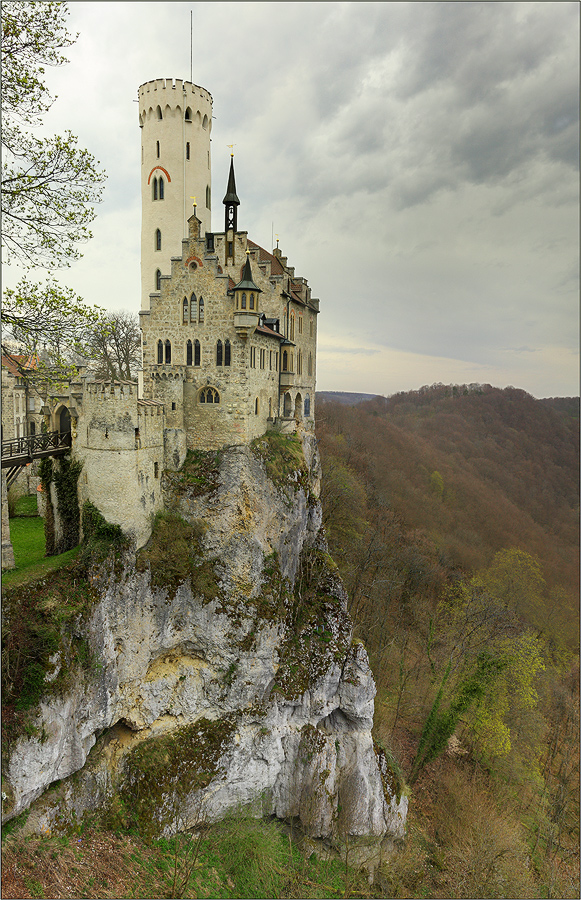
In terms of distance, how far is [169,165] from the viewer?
2597 centimetres

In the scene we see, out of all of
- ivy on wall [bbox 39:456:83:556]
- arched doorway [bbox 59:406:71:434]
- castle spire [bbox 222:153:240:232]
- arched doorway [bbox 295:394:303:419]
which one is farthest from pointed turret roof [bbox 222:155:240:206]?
ivy on wall [bbox 39:456:83:556]

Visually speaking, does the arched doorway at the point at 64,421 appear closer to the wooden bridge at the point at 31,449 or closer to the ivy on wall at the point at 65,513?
the wooden bridge at the point at 31,449

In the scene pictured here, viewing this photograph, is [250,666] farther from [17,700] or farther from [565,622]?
[565,622]

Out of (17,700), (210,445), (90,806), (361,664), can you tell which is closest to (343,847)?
(361,664)

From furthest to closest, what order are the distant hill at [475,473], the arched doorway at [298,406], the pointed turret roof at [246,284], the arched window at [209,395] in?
the distant hill at [475,473], the arched doorway at [298,406], the arched window at [209,395], the pointed turret roof at [246,284]

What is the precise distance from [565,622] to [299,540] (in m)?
32.6

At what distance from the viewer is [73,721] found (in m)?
16.8

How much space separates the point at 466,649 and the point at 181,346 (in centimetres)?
2529

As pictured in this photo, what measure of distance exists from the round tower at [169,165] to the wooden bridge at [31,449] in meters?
9.97

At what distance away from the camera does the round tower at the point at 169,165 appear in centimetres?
2558

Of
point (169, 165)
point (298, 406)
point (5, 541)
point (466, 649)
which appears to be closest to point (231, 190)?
point (169, 165)

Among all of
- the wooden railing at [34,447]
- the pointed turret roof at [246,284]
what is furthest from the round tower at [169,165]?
the wooden railing at [34,447]

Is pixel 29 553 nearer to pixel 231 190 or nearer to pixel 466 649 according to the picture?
pixel 231 190

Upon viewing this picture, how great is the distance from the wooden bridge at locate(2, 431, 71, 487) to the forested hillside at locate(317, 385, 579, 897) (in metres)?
25.0
